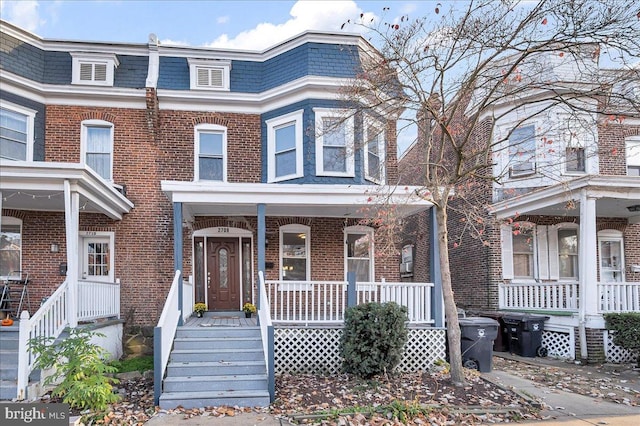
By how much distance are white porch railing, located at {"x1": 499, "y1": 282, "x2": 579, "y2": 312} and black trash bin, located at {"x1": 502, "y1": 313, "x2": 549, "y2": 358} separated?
0.59m

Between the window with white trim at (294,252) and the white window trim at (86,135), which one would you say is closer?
the white window trim at (86,135)

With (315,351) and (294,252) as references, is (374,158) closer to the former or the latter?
(294,252)

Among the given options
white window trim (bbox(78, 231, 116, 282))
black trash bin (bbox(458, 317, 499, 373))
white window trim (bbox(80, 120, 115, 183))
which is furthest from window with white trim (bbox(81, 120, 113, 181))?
black trash bin (bbox(458, 317, 499, 373))

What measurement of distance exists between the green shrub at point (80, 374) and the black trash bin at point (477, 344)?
609 cm

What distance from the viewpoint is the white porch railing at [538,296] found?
11.2m

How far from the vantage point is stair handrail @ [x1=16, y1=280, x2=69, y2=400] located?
671 centimetres

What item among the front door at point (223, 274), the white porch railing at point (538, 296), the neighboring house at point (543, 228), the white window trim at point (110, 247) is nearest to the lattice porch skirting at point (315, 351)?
the front door at point (223, 274)

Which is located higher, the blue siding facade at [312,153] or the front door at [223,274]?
the blue siding facade at [312,153]

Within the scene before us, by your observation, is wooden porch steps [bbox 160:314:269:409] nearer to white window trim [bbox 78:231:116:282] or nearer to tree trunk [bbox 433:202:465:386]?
tree trunk [bbox 433:202:465:386]

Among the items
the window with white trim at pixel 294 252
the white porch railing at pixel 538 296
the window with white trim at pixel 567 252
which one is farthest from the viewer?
the window with white trim at pixel 567 252

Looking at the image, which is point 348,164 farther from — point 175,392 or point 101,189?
point 175,392

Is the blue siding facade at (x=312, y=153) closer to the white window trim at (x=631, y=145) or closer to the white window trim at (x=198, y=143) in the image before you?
the white window trim at (x=198, y=143)

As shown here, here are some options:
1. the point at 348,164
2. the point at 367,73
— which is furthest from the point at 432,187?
the point at 348,164

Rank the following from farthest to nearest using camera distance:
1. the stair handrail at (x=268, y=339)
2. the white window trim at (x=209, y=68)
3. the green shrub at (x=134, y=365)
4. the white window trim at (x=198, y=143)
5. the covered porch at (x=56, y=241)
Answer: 1. the white window trim at (x=209, y=68)
2. the white window trim at (x=198, y=143)
3. the green shrub at (x=134, y=365)
4. the covered porch at (x=56, y=241)
5. the stair handrail at (x=268, y=339)
